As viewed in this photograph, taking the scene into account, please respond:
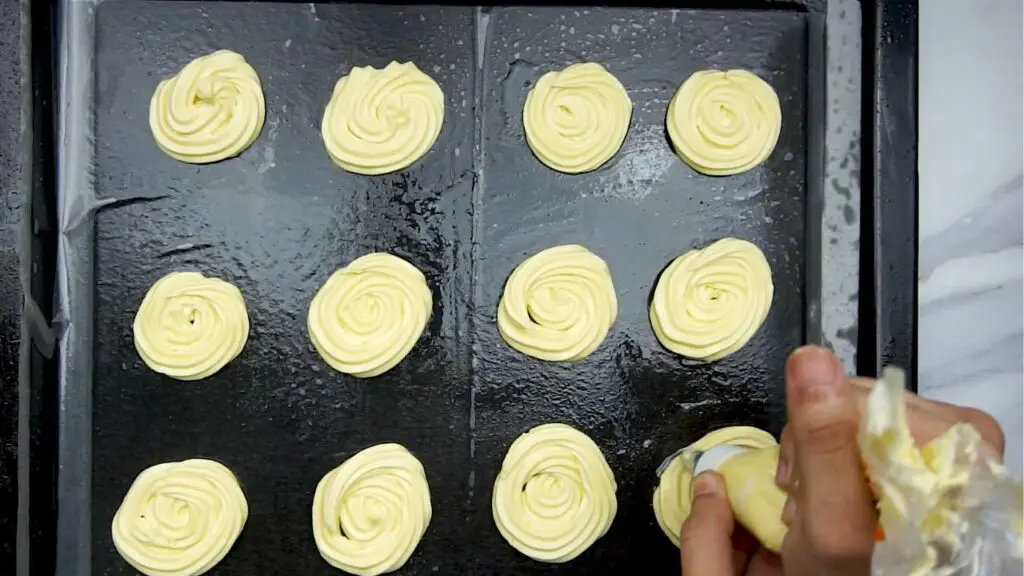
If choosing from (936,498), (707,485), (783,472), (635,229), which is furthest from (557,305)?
(936,498)

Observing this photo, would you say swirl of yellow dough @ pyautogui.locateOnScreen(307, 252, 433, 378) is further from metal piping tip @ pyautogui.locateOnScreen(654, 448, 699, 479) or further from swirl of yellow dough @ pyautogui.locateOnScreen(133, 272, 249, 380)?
metal piping tip @ pyautogui.locateOnScreen(654, 448, 699, 479)

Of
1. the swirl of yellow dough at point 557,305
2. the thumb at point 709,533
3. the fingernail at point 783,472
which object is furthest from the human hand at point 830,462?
the swirl of yellow dough at point 557,305

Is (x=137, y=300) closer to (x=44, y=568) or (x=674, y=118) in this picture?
(x=44, y=568)

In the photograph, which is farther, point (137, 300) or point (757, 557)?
point (137, 300)

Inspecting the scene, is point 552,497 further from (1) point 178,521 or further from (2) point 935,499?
(2) point 935,499

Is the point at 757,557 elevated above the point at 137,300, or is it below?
below

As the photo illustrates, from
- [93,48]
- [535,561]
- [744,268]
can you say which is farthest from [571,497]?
[93,48]
